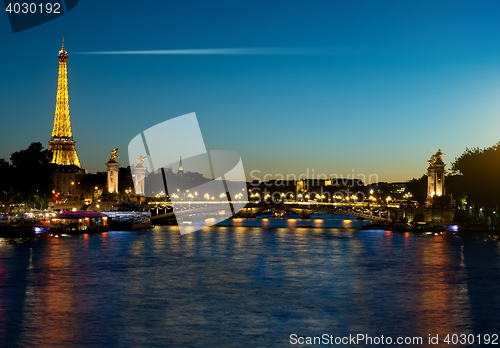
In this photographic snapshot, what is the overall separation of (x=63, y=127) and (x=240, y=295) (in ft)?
302

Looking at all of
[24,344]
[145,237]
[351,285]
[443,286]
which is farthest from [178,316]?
[145,237]

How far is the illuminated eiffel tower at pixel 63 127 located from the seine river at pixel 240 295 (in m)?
59.9

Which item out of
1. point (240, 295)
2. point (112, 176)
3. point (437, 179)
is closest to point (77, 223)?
point (112, 176)

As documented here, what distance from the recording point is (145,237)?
2350 inches

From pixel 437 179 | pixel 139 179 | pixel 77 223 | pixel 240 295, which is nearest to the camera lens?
pixel 240 295

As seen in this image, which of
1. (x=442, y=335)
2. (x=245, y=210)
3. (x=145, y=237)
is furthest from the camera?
(x=245, y=210)

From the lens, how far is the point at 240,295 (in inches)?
1030

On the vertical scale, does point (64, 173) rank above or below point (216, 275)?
above

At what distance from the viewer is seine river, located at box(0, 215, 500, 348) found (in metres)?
18.9

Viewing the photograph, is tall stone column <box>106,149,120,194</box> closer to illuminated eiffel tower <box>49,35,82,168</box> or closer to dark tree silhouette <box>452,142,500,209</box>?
illuminated eiffel tower <box>49,35,82,168</box>

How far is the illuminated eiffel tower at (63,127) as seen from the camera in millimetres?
103438

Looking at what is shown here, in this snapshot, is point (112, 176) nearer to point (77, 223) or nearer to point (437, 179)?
point (77, 223)

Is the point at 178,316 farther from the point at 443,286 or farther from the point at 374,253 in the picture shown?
the point at 374,253

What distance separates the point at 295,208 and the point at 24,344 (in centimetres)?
8191
